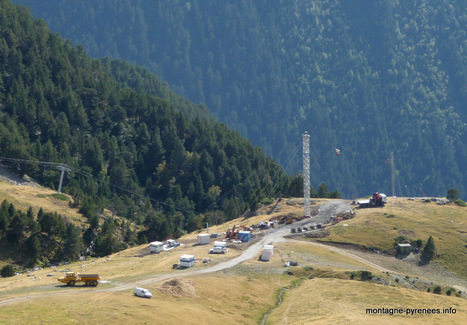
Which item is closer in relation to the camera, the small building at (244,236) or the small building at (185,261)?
the small building at (185,261)

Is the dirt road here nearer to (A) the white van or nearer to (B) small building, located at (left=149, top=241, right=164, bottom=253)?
(A) the white van

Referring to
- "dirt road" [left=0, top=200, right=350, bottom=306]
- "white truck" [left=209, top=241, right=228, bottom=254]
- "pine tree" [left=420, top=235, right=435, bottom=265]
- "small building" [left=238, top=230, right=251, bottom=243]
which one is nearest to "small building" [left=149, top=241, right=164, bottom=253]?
"white truck" [left=209, top=241, right=228, bottom=254]

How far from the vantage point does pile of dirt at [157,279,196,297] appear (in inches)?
3152

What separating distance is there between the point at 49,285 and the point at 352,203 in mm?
88296

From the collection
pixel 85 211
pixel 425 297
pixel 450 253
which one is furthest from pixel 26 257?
pixel 450 253

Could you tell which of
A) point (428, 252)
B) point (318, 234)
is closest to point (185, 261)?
point (318, 234)

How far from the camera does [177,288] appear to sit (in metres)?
81.1

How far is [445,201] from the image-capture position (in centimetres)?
15250

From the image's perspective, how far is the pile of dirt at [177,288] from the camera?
263 ft

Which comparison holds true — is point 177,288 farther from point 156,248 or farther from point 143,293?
point 156,248

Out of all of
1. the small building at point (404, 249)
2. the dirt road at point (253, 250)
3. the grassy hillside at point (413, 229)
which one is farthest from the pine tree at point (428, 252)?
Result: the dirt road at point (253, 250)

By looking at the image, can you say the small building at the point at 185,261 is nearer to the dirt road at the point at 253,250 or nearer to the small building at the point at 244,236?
the dirt road at the point at 253,250

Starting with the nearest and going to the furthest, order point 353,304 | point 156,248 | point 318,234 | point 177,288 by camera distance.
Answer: point 177,288 < point 353,304 < point 156,248 < point 318,234

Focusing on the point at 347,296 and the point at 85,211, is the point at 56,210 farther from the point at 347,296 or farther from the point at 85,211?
the point at 347,296
